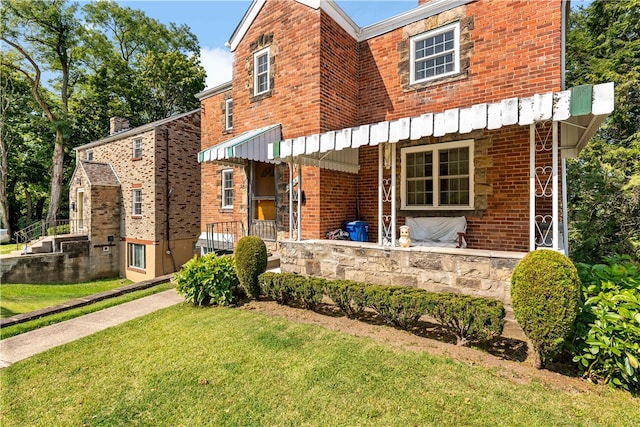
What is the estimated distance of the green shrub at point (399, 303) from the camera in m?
4.89

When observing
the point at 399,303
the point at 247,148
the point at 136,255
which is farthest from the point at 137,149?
the point at 399,303

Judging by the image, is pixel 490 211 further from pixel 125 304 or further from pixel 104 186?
pixel 104 186

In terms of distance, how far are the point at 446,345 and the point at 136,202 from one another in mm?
18676

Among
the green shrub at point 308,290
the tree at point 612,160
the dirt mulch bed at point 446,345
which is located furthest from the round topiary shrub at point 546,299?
the tree at point 612,160

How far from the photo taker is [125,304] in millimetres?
7949

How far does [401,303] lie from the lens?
5.00 meters

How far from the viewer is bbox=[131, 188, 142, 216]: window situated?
698 inches

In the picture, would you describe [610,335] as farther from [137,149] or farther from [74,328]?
[137,149]

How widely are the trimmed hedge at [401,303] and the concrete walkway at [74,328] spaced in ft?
10.3

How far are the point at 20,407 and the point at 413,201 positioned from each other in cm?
845

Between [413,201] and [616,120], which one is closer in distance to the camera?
[413,201]

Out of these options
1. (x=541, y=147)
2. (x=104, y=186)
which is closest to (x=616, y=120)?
(x=541, y=147)

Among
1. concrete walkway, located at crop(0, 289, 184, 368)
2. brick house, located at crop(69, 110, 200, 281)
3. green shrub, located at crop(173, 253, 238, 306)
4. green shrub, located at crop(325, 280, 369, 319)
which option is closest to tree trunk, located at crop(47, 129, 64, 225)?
brick house, located at crop(69, 110, 200, 281)

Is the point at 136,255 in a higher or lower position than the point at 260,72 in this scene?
lower
